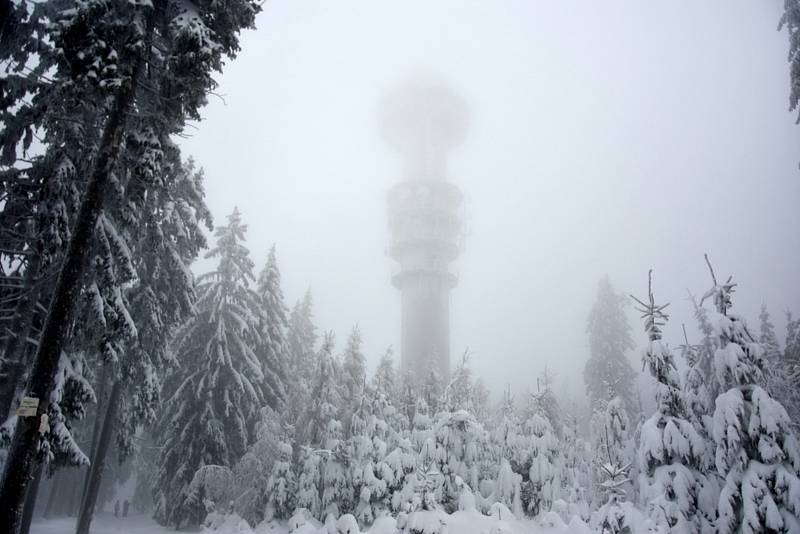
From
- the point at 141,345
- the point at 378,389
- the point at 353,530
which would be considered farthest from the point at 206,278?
the point at 353,530

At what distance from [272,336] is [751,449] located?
2468 cm

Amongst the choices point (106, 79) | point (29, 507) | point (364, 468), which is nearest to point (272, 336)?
point (364, 468)

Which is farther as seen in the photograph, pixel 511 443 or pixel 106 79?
pixel 511 443

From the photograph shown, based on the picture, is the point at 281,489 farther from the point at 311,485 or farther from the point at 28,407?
the point at 28,407

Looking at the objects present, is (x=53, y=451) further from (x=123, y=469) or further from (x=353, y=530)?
(x=123, y=469)

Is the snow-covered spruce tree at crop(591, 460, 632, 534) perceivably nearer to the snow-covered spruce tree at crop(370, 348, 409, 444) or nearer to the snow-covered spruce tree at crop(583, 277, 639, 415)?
the snow-covered spruce tree at crop(370, 348, 409, 444)

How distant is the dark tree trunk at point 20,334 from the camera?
40.4ft

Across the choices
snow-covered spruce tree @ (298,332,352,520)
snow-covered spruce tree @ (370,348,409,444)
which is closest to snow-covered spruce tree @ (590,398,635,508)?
snow-covered spruce tree @ (370,348,409,444)

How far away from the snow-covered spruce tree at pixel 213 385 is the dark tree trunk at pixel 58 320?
54.2 feet

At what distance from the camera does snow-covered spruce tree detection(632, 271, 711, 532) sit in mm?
10273

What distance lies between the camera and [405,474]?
18688 millimetres

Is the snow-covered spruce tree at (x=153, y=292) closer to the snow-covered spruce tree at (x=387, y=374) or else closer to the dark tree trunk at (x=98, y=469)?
the dark tree trunk at (x=98, y=469)

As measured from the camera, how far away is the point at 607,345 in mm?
44469

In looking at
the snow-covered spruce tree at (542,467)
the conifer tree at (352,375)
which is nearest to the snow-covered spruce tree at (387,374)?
the conifer tree at (352,375)
